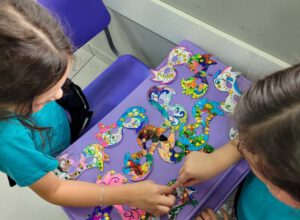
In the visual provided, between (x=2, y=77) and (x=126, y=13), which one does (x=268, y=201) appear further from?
(x=126, y=13)

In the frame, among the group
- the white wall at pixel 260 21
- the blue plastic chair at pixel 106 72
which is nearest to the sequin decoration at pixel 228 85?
the white wall at pixel 260 21

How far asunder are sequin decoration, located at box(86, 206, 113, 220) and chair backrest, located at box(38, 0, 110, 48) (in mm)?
503

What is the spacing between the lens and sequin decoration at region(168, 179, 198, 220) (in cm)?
75

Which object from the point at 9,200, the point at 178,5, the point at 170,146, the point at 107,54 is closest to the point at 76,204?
the point at 170,146

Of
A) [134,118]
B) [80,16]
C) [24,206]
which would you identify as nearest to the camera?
[134,118]

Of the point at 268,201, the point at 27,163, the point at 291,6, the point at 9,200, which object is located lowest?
the point at 9,200

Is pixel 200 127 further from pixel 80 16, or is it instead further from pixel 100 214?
pixel 80 16

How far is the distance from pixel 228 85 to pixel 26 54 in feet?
1.79

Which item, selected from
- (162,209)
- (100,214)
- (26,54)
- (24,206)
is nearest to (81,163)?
(100,214)

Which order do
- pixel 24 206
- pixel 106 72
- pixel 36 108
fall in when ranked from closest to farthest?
pixel 36 108 < pixel 106 72 < pixel 24 206

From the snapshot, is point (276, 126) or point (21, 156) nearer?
point (276, 126)

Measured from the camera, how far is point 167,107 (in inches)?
35.2

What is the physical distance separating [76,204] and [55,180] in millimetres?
76

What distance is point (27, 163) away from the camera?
28.4 inches
